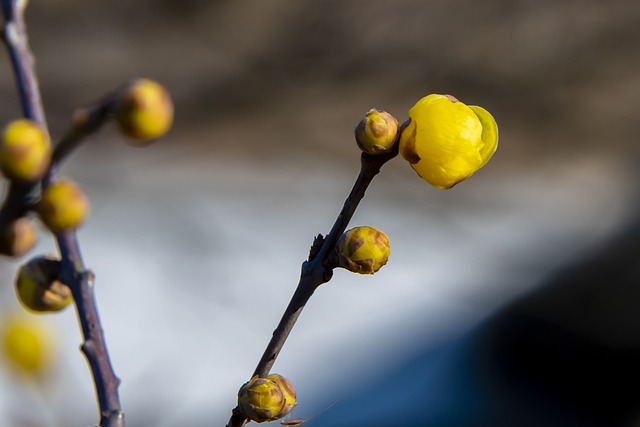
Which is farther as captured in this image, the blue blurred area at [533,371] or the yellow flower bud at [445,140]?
the blue blurred area at [533,371]

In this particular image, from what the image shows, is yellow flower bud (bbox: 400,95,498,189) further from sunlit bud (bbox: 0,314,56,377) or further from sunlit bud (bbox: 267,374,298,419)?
sunlit bud (bbox: 0,314,56,377)

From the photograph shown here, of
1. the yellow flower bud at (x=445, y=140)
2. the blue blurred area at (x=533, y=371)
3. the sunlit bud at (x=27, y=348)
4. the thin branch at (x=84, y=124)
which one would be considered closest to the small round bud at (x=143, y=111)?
the thin branch at (x=84, y=124)

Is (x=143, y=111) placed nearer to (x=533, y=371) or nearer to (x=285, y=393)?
(x=285, y=393)

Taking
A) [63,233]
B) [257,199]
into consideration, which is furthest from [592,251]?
[63,233]

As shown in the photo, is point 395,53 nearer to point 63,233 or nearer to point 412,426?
point 412,426

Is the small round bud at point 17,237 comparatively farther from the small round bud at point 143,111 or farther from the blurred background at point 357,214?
the blurred background at point 357,214

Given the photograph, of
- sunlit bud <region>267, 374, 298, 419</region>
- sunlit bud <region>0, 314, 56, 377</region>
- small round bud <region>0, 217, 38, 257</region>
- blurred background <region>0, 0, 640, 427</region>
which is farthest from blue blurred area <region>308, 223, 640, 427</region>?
small round bud <region>0, 217, 38, 257</region>

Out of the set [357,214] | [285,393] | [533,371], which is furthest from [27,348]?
[357,214]

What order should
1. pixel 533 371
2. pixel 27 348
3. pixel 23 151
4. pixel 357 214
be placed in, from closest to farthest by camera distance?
pixel 23 151, pixel 27 348, pixel 533 371, pixel 357 214
